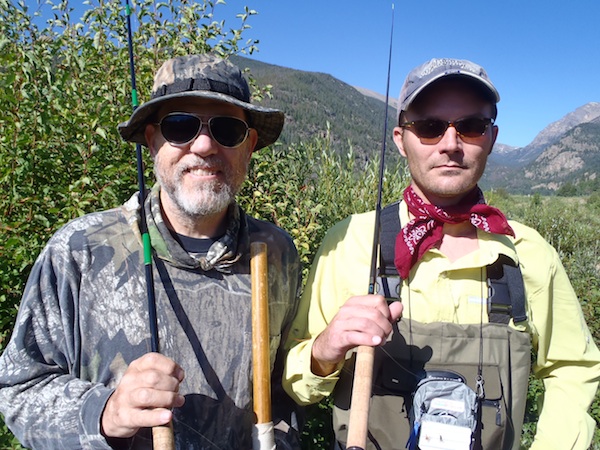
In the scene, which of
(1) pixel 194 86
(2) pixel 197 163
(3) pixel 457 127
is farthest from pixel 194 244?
(3) pixel 457 127

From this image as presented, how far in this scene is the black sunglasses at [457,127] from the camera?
2158mm

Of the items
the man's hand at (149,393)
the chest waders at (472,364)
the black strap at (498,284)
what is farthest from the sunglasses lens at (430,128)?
the man's hand at (149,393)

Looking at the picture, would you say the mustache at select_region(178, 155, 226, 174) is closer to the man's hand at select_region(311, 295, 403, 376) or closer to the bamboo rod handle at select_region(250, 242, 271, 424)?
the bamboo rod handle at select_region(250, 242, 271, 424)

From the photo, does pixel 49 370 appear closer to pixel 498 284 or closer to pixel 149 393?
pixel 149 393

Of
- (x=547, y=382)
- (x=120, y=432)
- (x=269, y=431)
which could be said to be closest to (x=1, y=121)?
(x=120, y=432)

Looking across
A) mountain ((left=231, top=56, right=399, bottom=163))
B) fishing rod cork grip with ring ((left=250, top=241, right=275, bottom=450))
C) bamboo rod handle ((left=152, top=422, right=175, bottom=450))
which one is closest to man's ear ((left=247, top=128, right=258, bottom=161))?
fishing rod cork grip with ring ((left=250, top=241, right=275, bottom=450))

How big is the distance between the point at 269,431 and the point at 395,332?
69 cm

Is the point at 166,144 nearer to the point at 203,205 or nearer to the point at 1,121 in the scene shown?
the point at 203,205

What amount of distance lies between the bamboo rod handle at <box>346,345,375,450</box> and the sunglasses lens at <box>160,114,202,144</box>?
1174 millimetres

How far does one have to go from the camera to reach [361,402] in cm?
166

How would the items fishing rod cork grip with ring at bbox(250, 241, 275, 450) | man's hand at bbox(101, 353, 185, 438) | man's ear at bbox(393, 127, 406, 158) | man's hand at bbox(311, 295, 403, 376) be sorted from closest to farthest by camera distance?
man's hand at bbox(101, 353, 185, 438) → man's hand at bbox(311, 295, 403, 376) → fishing rod cork grip with ring at bbox(250, 241, 275, 450) → man's ear at bbox(393, 127, 406, 158)

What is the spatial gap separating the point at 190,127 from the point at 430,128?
1.10 m

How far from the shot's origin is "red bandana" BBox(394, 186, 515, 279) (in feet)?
7.07

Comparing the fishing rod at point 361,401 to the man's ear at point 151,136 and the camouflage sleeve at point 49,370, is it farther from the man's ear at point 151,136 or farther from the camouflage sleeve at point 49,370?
the man's ear at point 151,136
